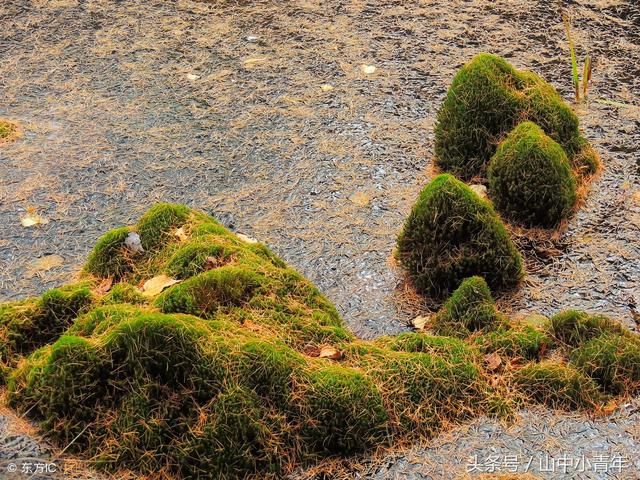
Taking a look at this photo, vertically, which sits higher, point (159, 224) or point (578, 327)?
point (159, 224)

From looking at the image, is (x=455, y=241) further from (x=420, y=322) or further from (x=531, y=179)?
(x=531, y=179)

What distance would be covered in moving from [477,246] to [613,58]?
129 inches

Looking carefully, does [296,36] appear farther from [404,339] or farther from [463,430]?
[463,430]

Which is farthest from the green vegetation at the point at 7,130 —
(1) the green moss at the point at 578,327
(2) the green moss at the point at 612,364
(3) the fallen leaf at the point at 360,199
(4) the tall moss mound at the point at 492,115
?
(2) the green moss at the point at 612,364

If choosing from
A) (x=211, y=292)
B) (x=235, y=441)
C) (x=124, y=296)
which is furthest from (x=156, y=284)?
(x=235, y=441)

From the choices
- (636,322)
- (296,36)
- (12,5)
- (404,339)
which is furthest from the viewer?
(12,5)

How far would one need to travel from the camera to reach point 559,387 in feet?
11.2

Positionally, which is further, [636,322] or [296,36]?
[296,36]

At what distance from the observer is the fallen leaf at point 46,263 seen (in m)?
4.62

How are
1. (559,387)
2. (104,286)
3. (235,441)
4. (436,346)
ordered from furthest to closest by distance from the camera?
(104,286) → (436,346) → (559,387) → (235,441)

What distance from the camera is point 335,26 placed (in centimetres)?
738

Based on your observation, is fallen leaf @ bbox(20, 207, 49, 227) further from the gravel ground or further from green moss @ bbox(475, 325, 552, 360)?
green moss @ bbox(475, 325, 552, 360)

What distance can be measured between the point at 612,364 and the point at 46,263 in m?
3.14

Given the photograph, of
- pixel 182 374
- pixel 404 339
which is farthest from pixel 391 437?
pixel 182 374
